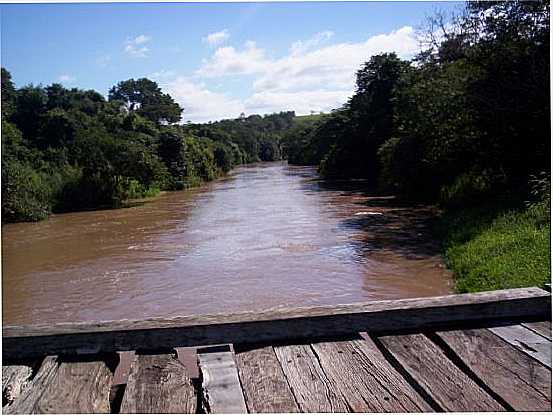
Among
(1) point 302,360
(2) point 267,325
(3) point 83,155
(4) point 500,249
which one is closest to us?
(1) point 302,360

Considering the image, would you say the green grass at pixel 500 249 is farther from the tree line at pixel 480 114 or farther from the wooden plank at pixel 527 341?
the wooden plank at pixel 527 341

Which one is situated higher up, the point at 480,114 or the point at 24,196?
the point at 480,114

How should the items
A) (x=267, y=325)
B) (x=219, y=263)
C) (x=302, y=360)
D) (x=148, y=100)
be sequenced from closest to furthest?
(x=302, y=360) → (x=267, y=325) → (x=219, y=263) → (x=148, y=100)

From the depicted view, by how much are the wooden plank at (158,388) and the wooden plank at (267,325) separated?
3.1 inches

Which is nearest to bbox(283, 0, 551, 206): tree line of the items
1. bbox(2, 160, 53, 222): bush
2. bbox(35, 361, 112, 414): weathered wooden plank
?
bbox(35, 361, 112, 414): weathered wooden plank

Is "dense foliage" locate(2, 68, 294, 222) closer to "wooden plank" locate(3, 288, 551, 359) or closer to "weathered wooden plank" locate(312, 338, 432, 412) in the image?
"wooden plank" locate(3, 288, 551, 359)

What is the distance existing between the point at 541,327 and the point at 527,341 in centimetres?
17

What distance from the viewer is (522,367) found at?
1.88 m

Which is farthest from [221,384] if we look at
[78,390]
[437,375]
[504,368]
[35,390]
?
[504,368]

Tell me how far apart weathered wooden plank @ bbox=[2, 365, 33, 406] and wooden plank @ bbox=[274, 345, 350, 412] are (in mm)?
834

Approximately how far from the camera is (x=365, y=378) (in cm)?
187

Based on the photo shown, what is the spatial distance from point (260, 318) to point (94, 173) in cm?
2440

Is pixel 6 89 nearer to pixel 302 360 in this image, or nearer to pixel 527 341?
pixel 302 360

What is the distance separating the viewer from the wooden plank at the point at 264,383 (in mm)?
1712
